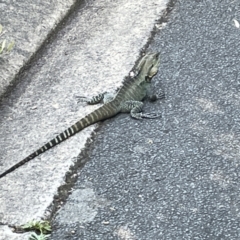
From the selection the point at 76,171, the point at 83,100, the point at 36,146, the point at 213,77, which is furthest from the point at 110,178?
the point at 213,77

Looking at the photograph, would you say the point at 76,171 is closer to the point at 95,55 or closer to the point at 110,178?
the point at 110,178

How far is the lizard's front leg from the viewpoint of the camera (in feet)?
16.1

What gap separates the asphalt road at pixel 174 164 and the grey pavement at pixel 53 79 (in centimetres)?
19

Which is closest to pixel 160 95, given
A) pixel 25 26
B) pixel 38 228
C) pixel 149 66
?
pixel 149 66

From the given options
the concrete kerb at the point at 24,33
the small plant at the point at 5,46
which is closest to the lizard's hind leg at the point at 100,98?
the concrete kerb at the point at 24,33

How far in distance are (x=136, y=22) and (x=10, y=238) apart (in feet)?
9.01

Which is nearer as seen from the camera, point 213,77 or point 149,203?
point 149,203

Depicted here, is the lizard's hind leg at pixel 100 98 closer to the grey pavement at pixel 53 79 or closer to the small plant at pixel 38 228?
the grey pavement at pixel 53 79

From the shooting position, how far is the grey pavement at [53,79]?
13.9ft

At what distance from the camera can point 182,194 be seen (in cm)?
414

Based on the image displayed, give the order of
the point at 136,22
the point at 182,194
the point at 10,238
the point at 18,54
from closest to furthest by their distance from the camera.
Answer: the point at 10,238 → the point at 182,194 → the point at 18,54 → the point at 136,22

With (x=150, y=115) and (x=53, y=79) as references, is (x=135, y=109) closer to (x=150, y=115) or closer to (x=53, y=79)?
(x=150, y=115)

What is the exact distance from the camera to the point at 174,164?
4.39 meters

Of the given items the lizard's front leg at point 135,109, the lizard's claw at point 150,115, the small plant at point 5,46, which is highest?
the small plant at point 5,46
